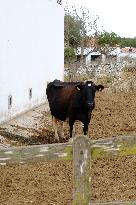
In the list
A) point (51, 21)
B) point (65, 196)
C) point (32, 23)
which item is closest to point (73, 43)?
point (51, 21)

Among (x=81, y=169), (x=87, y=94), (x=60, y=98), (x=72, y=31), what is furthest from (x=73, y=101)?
(x=72, y=31)

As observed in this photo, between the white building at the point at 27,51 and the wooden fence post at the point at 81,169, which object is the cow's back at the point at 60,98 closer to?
the white building at the point at 27,51

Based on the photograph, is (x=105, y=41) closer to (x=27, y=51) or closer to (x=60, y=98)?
(x=27, y=51)

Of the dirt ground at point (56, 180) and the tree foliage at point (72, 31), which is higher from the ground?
the tree foliage at point (72, 31)

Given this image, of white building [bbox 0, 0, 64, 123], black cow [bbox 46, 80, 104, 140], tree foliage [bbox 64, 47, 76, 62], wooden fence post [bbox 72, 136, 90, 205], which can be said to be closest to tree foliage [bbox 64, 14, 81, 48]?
tree foliage [bbox 64, 47, 76, 62]

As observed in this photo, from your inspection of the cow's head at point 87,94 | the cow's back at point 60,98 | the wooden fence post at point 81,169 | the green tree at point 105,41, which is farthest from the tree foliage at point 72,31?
the wooden fence post at point 81,169

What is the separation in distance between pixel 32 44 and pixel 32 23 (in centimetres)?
70

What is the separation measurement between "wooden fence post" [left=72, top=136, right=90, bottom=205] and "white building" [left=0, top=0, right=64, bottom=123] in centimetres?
952

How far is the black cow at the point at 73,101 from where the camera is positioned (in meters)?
11.8

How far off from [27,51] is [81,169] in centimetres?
1251

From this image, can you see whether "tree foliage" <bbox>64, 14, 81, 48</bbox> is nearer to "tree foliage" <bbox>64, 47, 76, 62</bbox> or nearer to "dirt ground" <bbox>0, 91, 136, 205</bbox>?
"tree foliage" <bbox>64, 47, 76, 62</bbox>

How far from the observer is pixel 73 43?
6022cm

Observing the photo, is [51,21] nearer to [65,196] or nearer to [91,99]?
[91,99]

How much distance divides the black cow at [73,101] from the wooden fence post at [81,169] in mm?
6621
